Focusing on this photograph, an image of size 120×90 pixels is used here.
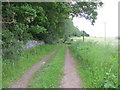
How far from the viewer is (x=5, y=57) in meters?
5.54

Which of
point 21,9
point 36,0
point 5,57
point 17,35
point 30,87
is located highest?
point 36,0

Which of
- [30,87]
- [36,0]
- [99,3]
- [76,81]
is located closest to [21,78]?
[30,87]

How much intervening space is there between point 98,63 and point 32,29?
16.8 feet

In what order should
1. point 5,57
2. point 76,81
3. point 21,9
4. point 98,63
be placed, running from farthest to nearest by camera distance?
1. point 21,9
2. point 5,57
3. point 98,63
4. point 76,81

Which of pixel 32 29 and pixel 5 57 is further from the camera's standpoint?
pixel 32 29

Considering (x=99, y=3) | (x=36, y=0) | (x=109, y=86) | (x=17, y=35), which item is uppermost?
(x=99, y=3)

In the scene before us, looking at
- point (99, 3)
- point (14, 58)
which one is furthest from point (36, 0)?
point (99, 3)

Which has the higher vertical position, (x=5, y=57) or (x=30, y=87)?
(x=5, y=57)

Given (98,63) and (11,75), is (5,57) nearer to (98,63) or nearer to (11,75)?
(11,75)

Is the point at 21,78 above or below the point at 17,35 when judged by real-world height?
below

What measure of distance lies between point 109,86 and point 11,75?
12.1 feet

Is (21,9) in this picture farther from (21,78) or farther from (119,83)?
(119,83)

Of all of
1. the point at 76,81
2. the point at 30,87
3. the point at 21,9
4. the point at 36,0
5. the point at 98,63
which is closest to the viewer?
the point at 30,87

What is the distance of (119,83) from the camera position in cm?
312
